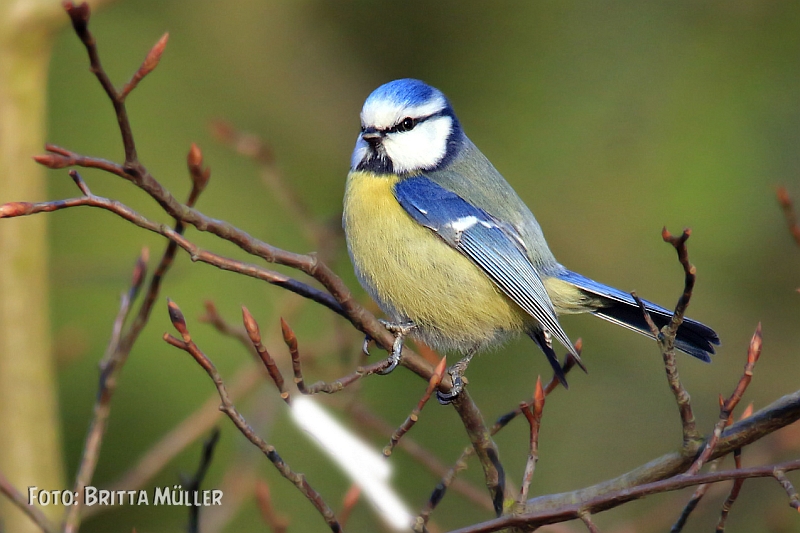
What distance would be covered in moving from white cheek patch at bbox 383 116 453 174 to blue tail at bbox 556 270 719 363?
1.74ft

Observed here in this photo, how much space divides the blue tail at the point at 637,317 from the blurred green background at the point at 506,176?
1540 mm

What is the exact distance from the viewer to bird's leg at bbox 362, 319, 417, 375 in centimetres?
167

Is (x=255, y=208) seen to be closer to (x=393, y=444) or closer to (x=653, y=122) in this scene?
(x=653, y=122)

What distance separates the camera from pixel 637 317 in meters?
2.34

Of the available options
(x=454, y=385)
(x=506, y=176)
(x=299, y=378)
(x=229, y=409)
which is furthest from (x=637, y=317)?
(x=506, y=176)

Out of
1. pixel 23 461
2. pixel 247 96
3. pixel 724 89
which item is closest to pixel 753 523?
pixel 724 89

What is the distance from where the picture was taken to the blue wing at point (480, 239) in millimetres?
2225

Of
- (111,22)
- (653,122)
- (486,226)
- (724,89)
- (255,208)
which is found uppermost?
(724,89)

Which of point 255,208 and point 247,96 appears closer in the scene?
point 255,208

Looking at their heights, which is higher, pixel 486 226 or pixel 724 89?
pixel 724 89

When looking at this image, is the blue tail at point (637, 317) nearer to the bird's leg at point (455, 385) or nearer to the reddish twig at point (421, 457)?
the bird's leg at point (455, 385)

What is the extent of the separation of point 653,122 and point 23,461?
3.74 metres

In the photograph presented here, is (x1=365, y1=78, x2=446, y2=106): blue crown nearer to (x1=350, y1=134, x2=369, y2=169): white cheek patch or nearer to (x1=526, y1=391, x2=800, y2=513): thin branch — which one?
(x1=350, y1=134, x2=369, y2=169): white cheek patch

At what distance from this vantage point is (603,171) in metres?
4.59
